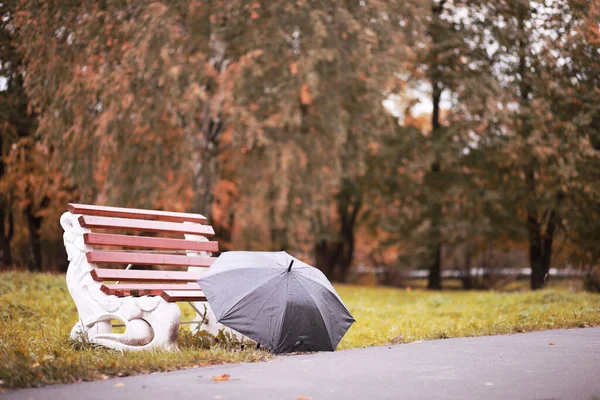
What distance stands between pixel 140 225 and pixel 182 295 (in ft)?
3.70

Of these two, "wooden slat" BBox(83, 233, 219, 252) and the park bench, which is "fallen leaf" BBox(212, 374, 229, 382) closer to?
the park bench

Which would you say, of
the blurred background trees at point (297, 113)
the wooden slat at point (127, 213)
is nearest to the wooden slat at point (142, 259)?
the wooden slat at point (127, 213)

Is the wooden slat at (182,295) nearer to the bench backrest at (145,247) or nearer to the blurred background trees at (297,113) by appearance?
the bench backrest at (145,247)

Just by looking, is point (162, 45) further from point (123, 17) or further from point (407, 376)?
point (407, 376)

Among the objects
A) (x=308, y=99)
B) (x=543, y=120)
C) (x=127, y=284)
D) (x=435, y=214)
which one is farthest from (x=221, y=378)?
(x=435, y=214)

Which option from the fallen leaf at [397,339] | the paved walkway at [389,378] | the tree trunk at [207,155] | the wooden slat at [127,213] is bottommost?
the fallen leaf at [397,339]

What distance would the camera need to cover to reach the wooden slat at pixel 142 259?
7359 millimetres

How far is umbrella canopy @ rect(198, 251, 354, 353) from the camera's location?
6.94m

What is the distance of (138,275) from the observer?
764 cm

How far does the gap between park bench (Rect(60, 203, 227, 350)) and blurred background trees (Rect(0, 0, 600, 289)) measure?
8.11 metres

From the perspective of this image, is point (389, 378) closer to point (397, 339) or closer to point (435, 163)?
point (397, 339)

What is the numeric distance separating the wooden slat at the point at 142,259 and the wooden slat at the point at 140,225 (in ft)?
1.02

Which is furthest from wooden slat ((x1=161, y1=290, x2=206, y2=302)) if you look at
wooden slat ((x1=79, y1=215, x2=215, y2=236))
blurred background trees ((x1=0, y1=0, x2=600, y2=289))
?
blurred background trees ((x1=0, y1=0, x2=600, y2=289))

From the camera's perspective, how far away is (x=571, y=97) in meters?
20.6
